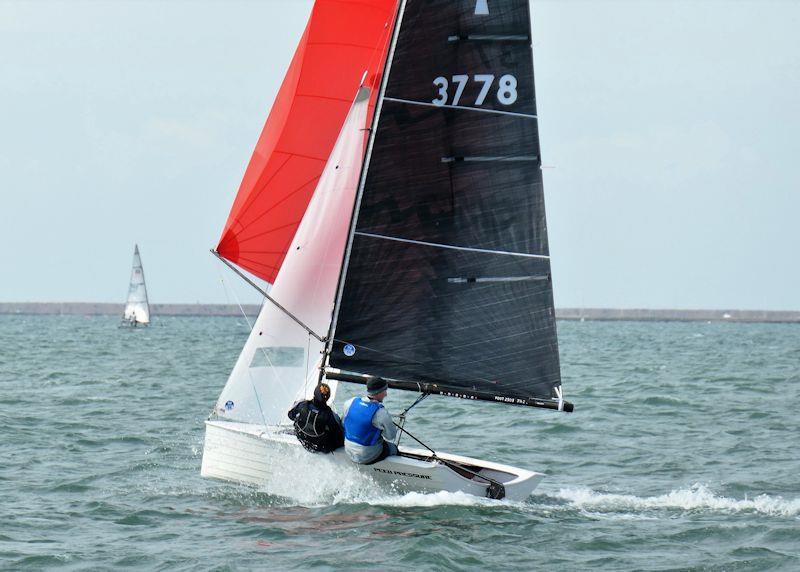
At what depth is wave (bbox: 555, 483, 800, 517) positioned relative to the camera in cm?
1267

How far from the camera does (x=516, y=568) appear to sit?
33.1 ft

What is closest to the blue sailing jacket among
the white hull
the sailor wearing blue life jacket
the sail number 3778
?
the sailor wearing blue life jacket

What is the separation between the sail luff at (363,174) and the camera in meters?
12.5

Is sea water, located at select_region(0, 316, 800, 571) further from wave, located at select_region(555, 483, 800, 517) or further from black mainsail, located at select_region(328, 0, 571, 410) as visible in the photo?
black mainsail, located at select_region(328, 0, 571, 410)

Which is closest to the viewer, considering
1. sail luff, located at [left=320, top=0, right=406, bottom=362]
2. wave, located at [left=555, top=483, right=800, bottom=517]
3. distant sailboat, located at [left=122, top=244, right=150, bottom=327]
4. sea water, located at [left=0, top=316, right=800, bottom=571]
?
sea water, located at [left=0, top=316, right=800, bottom=571]

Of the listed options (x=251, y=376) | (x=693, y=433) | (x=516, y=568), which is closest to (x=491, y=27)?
(x=251, y=376)

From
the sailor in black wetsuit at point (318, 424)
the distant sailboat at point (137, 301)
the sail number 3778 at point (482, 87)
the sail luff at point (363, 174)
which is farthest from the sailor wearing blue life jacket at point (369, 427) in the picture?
the distant sailboat at point (137, 301)

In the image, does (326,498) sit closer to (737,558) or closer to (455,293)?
(455,293)

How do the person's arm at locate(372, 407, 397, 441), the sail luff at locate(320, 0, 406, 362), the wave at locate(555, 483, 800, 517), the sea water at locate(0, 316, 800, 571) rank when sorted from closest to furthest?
the sea water at locate(0, 316, 800, 571) → the person's arm at locate(372, 407, 397, 441) → the sail luff at locate(320, 0, 406, 362) → the wave at locate(555, 483, 800, 517)

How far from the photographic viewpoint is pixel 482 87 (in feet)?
41.6

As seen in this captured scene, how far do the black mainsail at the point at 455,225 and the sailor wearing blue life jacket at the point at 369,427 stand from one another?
49 centimetres

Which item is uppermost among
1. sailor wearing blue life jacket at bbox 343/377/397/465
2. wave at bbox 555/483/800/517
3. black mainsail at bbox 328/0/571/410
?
black mainsail at bbox 328/0/571/410

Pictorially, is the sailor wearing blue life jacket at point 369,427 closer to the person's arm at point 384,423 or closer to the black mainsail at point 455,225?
the person's arm at point 384,423

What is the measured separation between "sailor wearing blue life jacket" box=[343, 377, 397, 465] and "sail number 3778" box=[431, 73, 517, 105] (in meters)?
3.21
